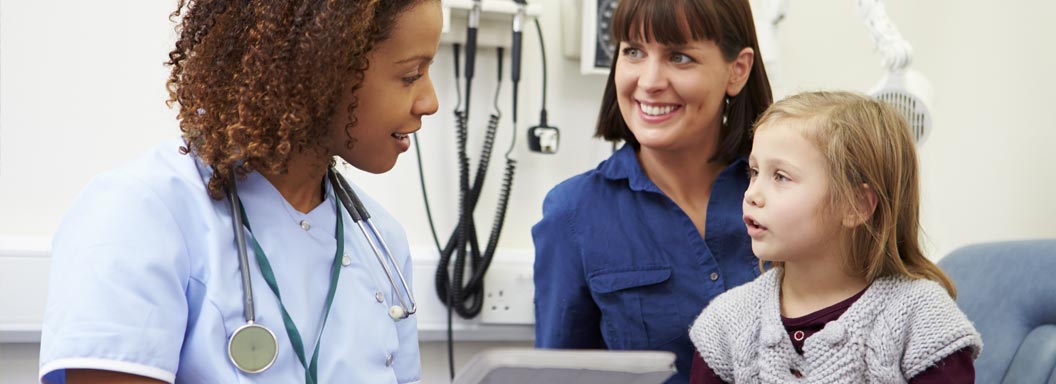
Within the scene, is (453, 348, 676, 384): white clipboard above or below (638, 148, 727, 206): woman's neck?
above

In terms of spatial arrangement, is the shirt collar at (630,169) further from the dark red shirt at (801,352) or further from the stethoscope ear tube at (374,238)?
the stethoscope ear tube at (374,238)

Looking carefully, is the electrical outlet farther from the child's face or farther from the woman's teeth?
the child's face

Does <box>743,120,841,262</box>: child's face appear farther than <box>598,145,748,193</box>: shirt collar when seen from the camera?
No

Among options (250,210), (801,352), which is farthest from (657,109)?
(250,210)

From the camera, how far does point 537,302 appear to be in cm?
168

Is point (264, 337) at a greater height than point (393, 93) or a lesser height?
lesser

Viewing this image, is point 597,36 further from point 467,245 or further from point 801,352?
point 801,352

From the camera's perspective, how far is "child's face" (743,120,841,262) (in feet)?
4.14

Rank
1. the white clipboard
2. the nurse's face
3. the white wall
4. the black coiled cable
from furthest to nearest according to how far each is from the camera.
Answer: the black coiled cable < the white wall < the nurse's face < the white clipboard

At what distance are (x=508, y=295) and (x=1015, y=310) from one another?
3.43ft

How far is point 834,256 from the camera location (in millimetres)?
1300

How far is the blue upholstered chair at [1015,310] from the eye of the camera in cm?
133

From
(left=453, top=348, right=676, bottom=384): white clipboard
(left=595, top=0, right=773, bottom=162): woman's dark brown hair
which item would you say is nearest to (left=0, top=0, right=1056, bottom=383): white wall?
(left=595, top=0, right=773, bottom=162): woman's dark brown hair

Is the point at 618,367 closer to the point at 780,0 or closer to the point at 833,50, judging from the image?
the point at 780,0
